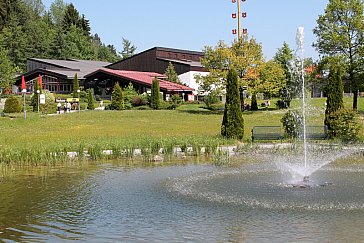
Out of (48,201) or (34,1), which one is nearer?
(48,201)

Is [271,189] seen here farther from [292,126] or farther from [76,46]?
[76,46]

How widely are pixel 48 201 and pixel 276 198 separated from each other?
5.21 meters

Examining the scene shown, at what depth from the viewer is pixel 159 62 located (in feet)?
220

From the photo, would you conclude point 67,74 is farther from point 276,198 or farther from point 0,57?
point 276,198

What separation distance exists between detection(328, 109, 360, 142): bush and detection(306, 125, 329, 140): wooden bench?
51cm

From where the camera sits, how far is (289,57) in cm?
5488

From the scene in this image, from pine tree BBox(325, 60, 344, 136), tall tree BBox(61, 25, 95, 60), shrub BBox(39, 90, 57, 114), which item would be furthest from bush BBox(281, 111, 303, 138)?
tall tree BBox(61, 25, 95, 60)

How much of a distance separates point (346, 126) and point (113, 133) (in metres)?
11.8

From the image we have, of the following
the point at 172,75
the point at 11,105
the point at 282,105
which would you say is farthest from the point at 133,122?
the point at 172,75

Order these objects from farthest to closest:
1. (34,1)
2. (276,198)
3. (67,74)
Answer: (34,1)
(67,74)
(276,198)

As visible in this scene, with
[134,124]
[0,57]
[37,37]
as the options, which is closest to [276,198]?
[134,124]

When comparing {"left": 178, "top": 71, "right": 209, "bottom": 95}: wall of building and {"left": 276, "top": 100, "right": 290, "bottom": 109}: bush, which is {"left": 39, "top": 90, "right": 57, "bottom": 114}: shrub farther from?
{"left": 178, "top": 71, "right": 209, "bottom": 95}: wall of building

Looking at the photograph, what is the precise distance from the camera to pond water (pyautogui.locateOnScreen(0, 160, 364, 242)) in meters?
7.86

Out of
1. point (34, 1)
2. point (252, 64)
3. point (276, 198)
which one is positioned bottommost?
point (276, 198)
